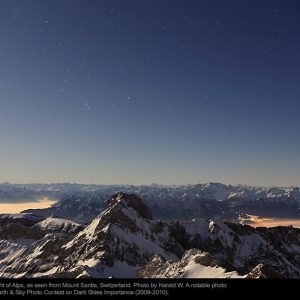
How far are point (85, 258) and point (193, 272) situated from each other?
→ 76.6m

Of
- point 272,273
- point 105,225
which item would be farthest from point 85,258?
point 272,273

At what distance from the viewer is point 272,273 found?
3268 inches
